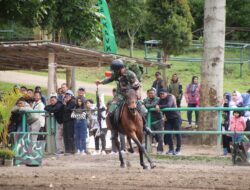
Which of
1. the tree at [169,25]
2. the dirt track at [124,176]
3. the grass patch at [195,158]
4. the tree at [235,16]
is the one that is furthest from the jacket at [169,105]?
the tree at [235,16]

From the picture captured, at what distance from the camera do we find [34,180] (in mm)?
13523

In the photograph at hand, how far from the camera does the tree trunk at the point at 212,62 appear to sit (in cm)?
2250

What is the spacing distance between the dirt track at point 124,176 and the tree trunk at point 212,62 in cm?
412

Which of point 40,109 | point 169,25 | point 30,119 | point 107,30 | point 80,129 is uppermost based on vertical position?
point 169,25

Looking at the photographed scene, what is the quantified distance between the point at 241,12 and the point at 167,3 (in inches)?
539

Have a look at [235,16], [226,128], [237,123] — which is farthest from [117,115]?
[235,16]

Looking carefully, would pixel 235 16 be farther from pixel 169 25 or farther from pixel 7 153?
pixel 7 153

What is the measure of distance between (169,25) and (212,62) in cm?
1352

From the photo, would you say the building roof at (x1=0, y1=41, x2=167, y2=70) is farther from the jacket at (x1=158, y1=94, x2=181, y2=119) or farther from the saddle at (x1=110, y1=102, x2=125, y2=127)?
the saddle at (x1=110, y1=102, x2=125, y2=127)

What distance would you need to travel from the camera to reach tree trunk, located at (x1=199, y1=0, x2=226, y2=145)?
22.5m

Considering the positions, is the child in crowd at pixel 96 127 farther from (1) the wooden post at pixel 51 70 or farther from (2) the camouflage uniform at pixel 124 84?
(2) the camouflage uniform at pixel 124 84

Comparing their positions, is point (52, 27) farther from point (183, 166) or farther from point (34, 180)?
point (183, 166)

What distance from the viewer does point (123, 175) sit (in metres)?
14.5

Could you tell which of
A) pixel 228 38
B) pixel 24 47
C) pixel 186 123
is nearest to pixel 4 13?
pixel 24 47
